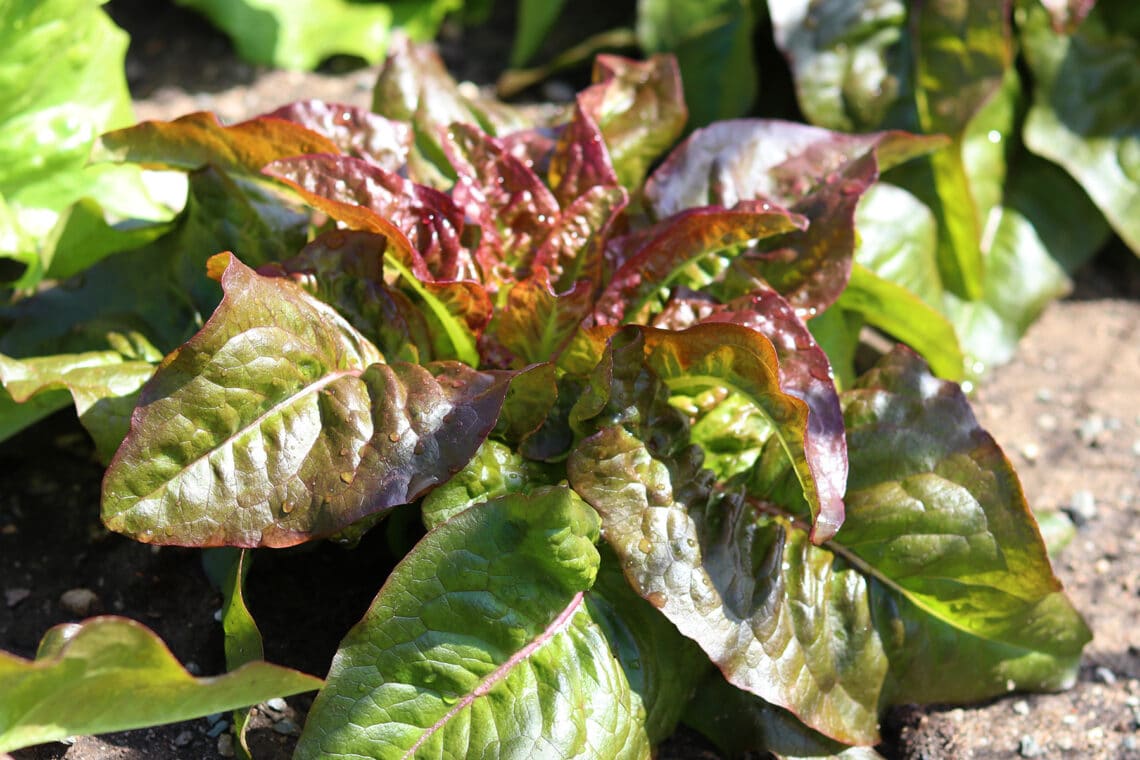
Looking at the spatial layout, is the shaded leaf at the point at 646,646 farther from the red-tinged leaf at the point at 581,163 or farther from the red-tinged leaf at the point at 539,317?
the red-tinged leaf at the point at 581,163

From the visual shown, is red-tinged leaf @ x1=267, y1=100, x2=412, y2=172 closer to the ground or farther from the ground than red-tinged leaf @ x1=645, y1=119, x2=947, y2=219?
farther from the ground

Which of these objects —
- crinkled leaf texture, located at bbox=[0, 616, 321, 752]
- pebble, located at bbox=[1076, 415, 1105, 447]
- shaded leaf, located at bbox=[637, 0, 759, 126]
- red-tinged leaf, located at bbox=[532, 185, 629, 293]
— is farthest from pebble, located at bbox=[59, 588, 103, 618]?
pebble, located at bbox=[1076, 415, 1105, 447]

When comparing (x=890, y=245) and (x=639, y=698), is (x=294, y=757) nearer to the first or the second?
(x=639, y=698)

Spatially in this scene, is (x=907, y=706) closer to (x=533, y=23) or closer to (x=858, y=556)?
(x=858, y=556)

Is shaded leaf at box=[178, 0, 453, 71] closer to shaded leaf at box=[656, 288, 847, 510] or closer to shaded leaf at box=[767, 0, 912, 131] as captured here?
shaded leaf at box=[767, 0, 912, 131]

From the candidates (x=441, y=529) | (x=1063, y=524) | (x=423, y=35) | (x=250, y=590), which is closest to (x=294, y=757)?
(x=441, y=529)

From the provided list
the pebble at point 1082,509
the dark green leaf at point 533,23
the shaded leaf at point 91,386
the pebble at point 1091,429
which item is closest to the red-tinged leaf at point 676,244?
the shaded leaf at point 91,386
